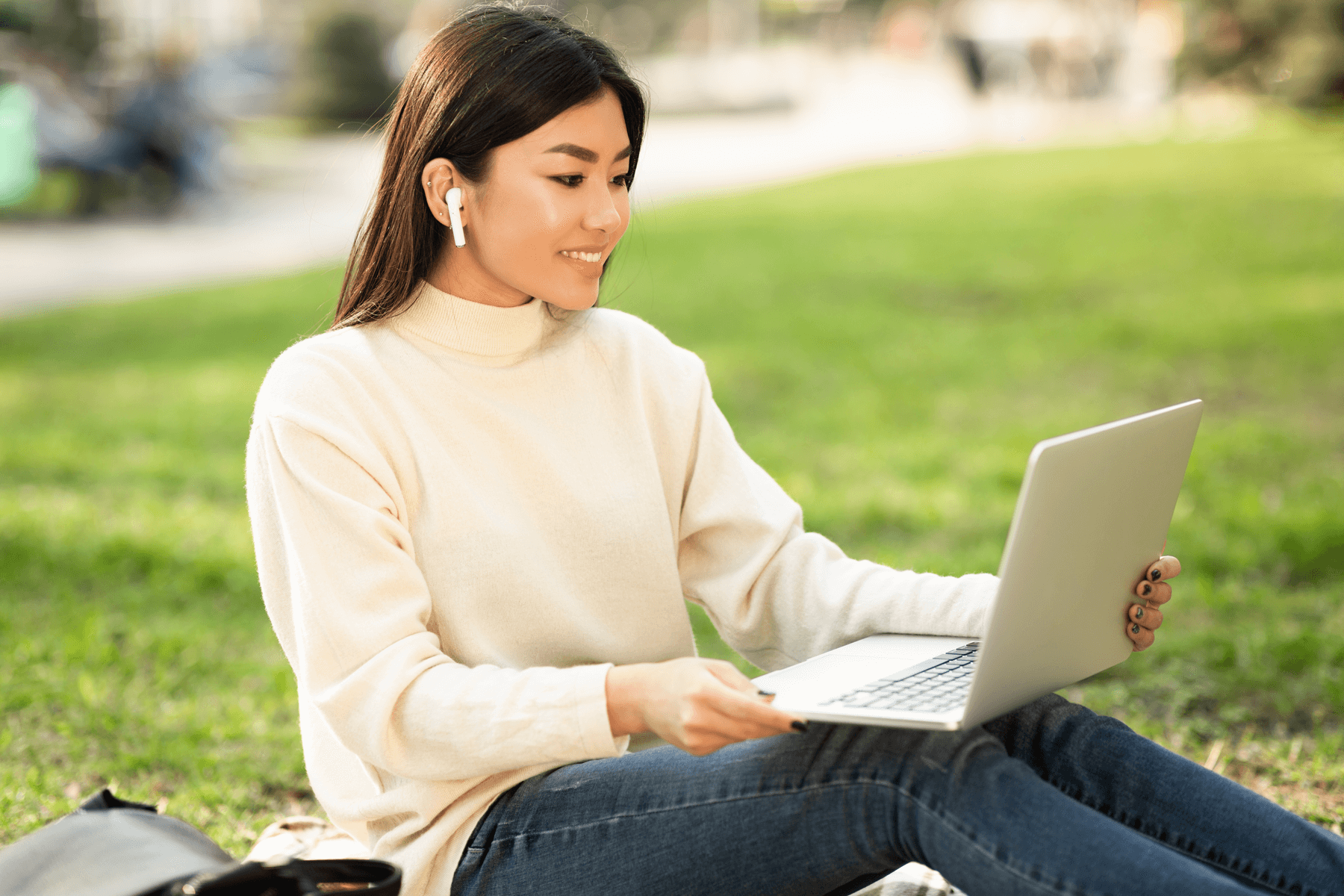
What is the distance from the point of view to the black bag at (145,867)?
56.9 inches

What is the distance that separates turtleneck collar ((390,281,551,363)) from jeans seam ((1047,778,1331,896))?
1019 mm

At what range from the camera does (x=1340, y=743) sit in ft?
10.2

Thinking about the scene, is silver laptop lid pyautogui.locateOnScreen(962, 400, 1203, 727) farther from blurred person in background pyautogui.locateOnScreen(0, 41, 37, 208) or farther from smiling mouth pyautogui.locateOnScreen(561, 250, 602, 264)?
blurred person in background pyautogui.locateOnScreen(0, 41, 37, 208)

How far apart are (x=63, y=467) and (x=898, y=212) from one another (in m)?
7.27

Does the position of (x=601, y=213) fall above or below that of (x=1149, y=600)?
above

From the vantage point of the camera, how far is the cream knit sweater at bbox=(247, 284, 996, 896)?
1.72 metres

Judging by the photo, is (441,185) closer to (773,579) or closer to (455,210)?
(455,210)

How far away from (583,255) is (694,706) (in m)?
0.75

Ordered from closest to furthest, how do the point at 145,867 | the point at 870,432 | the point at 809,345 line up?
1. the point at 145,867
2. the point at 870,432
3. the point at 809,345

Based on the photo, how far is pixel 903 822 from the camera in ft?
5.29

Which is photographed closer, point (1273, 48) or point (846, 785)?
point (846, 785)

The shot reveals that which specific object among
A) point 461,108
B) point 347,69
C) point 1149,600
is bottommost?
point 347,69

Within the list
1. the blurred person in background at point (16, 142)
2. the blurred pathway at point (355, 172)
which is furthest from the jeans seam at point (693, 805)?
the blurred person in background at point (16, 142)

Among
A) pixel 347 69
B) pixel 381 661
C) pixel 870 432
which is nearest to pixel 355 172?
pixel 347 69
